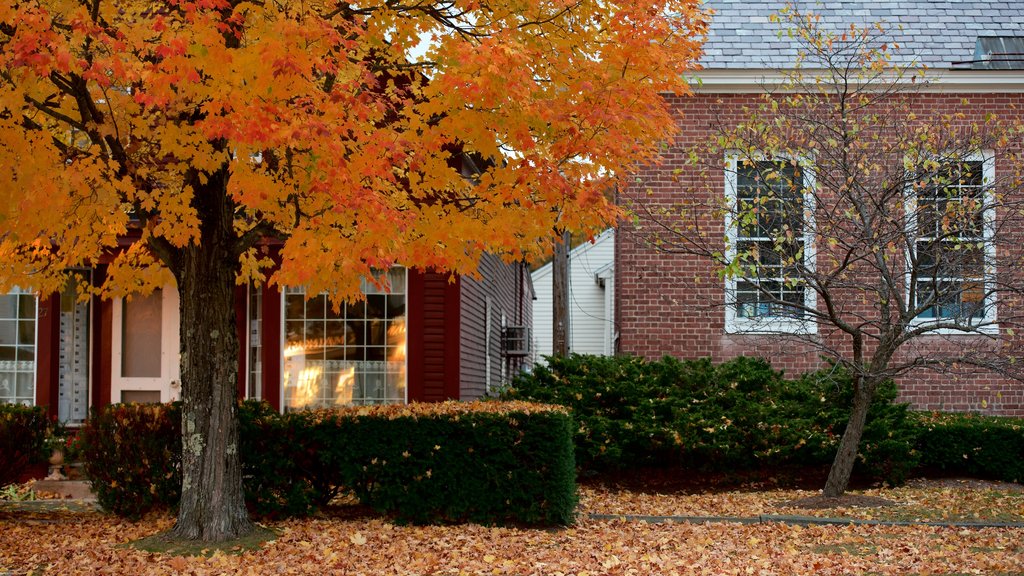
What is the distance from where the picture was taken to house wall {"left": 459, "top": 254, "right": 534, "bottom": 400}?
14.5m

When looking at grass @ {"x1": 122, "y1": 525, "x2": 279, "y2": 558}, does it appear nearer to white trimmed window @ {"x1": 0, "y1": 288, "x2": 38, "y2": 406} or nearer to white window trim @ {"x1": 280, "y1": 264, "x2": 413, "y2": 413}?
white window trim @ {"x1": 280, "y1": 264, "x2": 413, "y2": 413}

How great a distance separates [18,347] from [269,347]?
3465 millimetres

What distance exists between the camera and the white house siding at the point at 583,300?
30844 millimetres

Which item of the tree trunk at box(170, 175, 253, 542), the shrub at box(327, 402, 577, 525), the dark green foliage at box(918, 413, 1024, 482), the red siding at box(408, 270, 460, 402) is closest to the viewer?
the tree trunk at box(170, 175, 253, 542)

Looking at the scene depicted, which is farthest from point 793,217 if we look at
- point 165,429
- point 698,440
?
point 165,429

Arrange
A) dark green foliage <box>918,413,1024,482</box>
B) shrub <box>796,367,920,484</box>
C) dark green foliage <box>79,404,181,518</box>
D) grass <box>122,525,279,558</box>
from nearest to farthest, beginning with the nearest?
grass <box>122,525,279,558</box>
dark green foliage <box>79,404,181,518</box>
shrub <box>796,367,920,484</box>
dark green foliage <box>918,413,1024,482</box>

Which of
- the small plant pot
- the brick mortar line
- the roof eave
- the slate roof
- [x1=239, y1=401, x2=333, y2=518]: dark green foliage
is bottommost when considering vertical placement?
the brick mortar line

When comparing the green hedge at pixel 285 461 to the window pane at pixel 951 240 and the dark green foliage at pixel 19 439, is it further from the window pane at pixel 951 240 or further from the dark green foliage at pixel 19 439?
the window pane at pixel 951 240

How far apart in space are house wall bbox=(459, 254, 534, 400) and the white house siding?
6.98 meters

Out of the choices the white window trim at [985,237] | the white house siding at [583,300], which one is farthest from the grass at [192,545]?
the white house siding at [583,300]

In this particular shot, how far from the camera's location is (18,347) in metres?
13.7

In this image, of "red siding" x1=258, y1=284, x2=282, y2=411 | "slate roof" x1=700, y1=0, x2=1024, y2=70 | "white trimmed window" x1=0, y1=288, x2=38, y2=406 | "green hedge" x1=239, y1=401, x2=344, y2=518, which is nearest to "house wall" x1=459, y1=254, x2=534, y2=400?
"red siding" x1=258, y1=284, x2=282, y2=411

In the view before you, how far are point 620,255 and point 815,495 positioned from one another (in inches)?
182

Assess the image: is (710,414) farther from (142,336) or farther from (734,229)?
(142,336)
